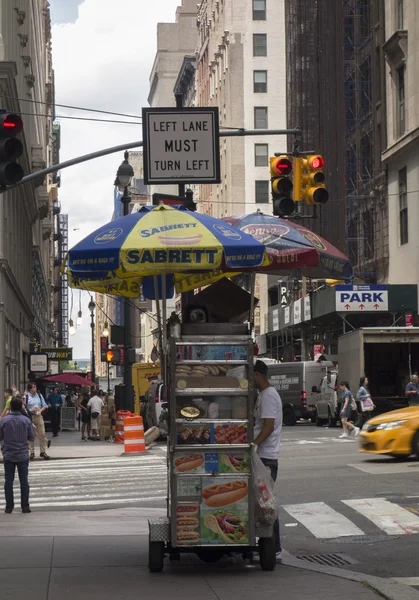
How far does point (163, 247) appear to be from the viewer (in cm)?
1046

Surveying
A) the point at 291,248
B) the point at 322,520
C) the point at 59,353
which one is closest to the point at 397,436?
the point at 322,520

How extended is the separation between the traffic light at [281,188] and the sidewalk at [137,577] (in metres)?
7.12

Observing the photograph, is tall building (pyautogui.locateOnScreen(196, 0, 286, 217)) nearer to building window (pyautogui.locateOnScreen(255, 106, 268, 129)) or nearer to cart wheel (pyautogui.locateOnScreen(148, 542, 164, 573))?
building window (pyautogui.locateOnScreen(255, 106, 268, 129))

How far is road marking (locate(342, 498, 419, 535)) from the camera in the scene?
13412mm

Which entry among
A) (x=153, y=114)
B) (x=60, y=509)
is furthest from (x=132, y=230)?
(x=60, y=509)

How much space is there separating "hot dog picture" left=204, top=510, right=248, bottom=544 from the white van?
3473cm

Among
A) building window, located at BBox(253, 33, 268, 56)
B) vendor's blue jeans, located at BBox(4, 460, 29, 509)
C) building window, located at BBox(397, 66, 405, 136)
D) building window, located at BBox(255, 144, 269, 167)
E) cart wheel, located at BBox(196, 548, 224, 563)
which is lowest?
cart wheel, located at BBox(196, 548, 224, 563)

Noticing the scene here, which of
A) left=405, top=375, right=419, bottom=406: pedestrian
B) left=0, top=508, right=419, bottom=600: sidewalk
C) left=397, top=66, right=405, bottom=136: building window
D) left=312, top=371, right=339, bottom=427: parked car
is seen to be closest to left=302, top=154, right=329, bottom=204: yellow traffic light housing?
left=0, top=508, right=419, bottom=600: sidewalk

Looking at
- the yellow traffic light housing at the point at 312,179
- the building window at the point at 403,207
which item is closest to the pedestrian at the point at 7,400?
the yellow traffic light housing at the point at 312,179

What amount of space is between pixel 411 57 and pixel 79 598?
135 ft

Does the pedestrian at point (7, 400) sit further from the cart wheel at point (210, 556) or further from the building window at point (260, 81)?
the building window at point (260, 81)

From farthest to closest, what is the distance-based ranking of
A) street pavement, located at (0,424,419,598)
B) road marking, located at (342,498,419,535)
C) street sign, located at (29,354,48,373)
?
street sign, located at (29,354,48,373)
road marking, located at (342,498,419,535)
street pavement, located at (0,424,419,598)

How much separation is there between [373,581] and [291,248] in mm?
3614

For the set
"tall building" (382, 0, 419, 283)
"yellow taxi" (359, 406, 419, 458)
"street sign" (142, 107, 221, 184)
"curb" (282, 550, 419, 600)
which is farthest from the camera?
"tall building" (382, 0, 419, 283)
